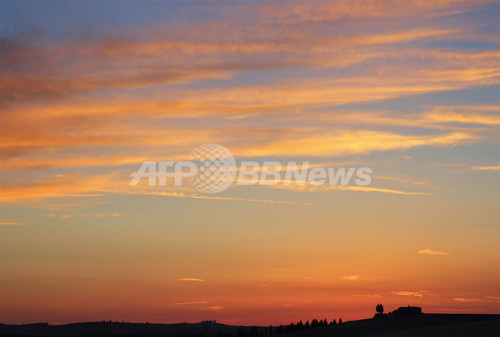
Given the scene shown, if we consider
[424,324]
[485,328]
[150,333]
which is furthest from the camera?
[150,333]

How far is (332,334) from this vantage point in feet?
299

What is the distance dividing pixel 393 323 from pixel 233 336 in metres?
63.1

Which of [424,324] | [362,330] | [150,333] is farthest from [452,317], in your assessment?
[150,333]

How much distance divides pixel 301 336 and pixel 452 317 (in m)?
19.8

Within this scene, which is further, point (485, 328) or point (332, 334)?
point (332, 334)

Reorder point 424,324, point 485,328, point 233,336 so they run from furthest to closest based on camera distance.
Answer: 1. point 233,336
2. point 424,324
3. point 485,328

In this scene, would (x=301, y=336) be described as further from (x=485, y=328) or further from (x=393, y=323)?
(x=485, y=328)

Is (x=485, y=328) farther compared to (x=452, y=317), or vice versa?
(x=452, y=317)

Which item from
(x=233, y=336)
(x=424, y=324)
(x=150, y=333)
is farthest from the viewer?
(x=150, y=333)

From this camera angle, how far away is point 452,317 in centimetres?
9300

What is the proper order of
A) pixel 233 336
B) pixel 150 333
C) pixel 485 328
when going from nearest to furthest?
pixel 485 328
pixel 233 336
pixel 150 333

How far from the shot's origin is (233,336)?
149625 mm

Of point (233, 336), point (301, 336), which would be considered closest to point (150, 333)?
point (233, 336)

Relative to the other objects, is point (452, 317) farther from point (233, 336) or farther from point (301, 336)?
point (233, 336)
